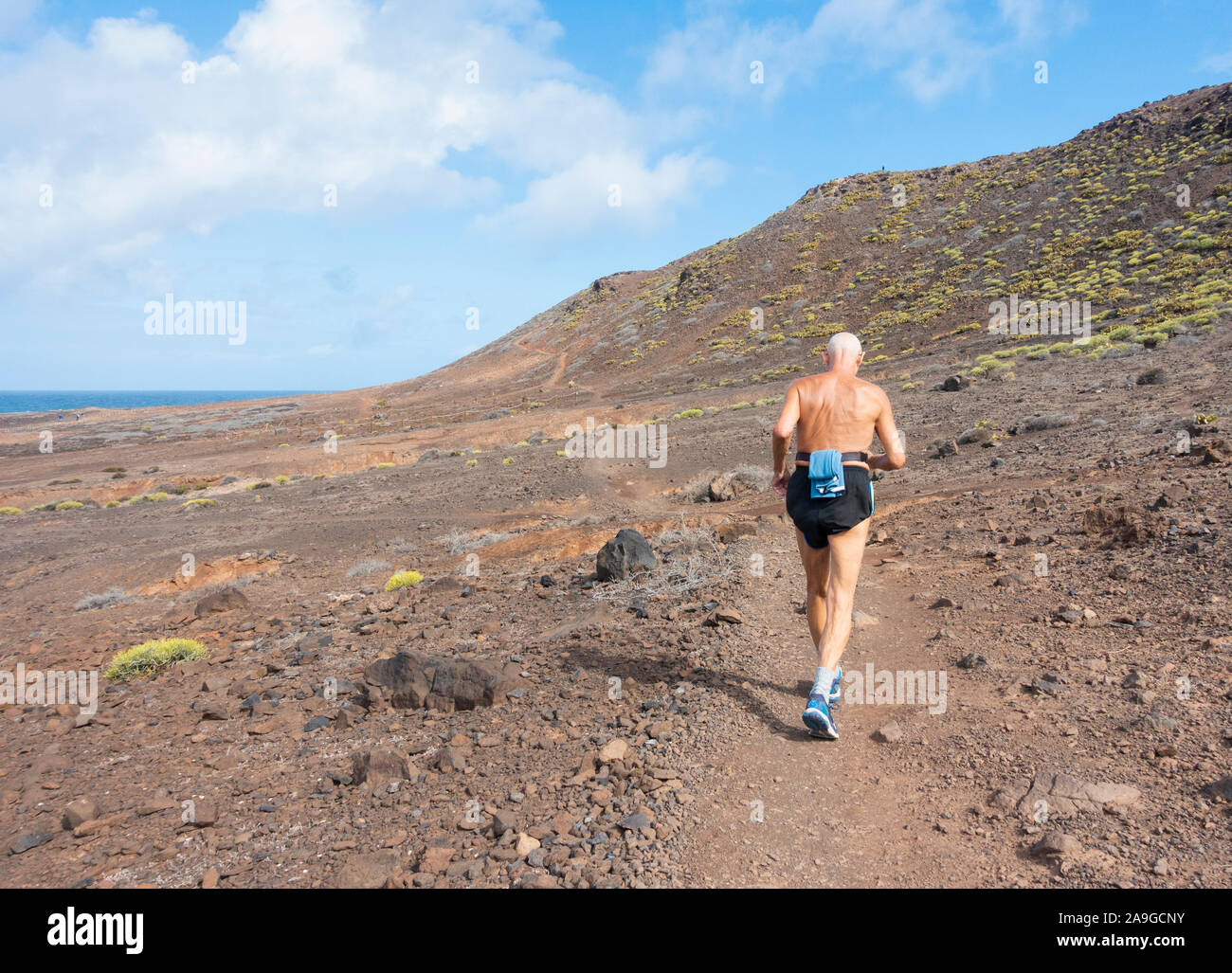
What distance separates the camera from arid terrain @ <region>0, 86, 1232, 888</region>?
3.03 meters

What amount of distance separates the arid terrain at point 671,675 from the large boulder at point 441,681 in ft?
0.09

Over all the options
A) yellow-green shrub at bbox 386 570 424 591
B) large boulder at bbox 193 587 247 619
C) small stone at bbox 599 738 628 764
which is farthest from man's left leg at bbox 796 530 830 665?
large boulder at bbox 193 587 247 619

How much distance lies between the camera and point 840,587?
12.5 ft

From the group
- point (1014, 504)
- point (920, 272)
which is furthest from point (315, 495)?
point (920, 272)

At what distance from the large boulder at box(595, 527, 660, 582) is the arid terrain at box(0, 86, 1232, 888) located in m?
0.19

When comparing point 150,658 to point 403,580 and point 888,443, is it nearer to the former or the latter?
point 403,580

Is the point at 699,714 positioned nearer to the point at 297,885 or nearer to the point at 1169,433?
the point at 297,885

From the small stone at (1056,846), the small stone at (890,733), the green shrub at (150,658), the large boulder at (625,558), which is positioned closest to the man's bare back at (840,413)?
the small stone at (890,733)

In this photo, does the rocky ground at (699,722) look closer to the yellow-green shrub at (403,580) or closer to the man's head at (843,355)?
the yellow-green shrub at (403,580)

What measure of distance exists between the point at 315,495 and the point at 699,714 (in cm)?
1828

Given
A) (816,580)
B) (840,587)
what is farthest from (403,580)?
(840,587)

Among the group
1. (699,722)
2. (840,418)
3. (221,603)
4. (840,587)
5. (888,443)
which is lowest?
(221,603)

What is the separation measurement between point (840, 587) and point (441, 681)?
3.07 meters

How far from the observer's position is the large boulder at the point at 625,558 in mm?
7336
